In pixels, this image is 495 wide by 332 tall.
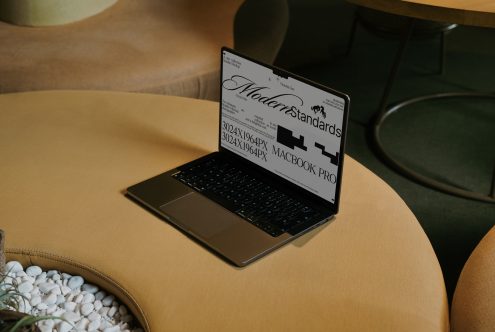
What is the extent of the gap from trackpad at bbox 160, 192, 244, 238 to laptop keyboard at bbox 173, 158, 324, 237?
0.05ft

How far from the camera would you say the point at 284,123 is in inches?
47.2

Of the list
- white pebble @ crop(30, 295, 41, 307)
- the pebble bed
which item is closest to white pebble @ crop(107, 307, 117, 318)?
the pebble bed

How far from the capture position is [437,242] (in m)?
2.04

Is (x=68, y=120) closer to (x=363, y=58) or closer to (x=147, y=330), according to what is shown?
(x=147, y=330)

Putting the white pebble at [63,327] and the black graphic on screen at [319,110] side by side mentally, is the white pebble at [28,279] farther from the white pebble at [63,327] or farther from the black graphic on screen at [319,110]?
the black graphic on screen at [319,110]

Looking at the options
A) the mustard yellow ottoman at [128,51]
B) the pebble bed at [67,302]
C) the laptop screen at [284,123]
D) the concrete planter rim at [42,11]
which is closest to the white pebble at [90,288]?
the pebble bed at [67,302]

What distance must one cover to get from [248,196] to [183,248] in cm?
16

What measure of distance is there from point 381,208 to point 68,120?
0.66 m

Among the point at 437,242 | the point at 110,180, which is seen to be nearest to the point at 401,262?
the point at 110,180

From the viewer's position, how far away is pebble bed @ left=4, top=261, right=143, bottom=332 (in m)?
1.03

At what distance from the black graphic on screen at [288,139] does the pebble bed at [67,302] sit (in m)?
0.37

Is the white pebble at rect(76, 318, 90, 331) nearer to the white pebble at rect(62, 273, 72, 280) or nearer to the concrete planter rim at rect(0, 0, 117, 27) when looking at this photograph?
the white pebble at rect(62, 273, 72, 280)

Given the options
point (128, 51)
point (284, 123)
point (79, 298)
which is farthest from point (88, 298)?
point (128, 51)

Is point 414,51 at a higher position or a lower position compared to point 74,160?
lower
